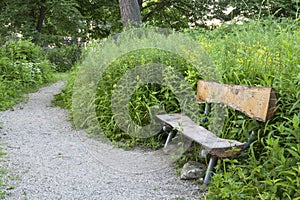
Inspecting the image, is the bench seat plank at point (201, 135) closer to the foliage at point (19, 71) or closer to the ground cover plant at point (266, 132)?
the ground cover plant at point (266, 132)

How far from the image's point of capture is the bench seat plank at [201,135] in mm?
2936

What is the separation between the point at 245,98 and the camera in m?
3.12

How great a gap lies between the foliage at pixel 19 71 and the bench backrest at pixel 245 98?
4.76m

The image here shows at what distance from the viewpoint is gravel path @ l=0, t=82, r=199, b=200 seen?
3084 millimetres

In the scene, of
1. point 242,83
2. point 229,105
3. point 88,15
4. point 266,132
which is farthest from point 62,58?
point 266,132

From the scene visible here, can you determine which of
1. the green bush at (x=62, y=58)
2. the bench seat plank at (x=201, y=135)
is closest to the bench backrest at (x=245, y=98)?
the bench seat plank at (x=201, y=135)

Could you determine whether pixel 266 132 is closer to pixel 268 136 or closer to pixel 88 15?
pixel 268 136

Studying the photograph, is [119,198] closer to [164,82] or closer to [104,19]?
[164,82]

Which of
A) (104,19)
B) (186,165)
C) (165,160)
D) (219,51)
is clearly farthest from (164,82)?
(104,19)

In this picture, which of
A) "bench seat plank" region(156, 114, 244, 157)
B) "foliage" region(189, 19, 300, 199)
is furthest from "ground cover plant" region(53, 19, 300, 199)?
"bench seat plank" region(156, 114, 244, 157)

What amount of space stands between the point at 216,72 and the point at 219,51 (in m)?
0.51

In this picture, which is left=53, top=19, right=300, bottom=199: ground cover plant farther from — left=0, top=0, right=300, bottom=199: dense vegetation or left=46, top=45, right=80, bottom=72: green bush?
left=46, top=45, right=80, bottom=72: green bush

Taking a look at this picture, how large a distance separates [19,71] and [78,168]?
22.2 feet

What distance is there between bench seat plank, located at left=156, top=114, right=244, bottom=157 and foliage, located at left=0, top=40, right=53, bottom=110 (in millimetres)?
4278
